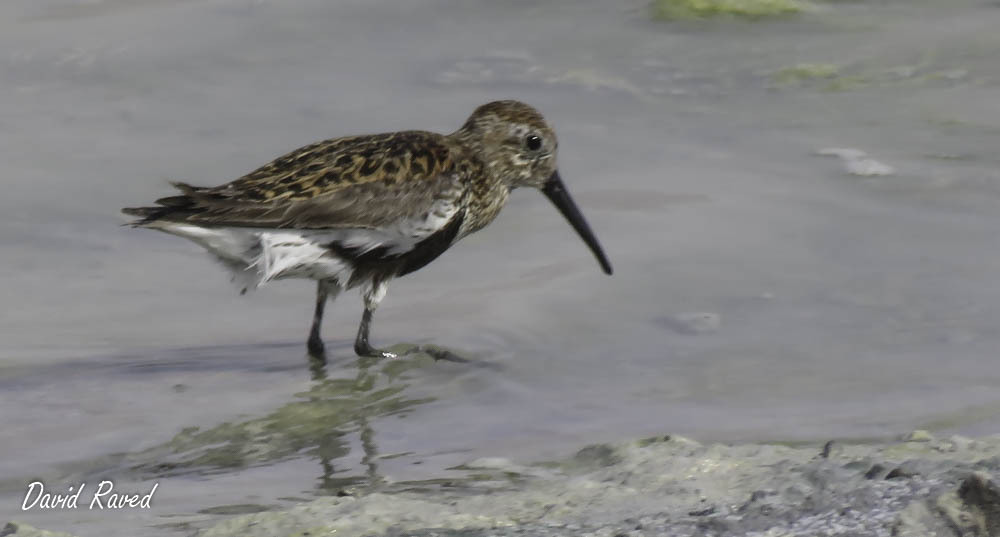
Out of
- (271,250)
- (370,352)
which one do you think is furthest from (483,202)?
(271,250)

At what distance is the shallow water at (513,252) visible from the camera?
6266mm

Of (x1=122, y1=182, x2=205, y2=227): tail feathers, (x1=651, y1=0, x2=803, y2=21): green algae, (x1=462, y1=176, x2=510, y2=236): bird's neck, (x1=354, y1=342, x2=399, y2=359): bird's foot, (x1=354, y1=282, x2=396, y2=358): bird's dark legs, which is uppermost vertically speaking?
(x1=651, y1=0, x2=803, y2=21): green algae

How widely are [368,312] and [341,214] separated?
61 cm

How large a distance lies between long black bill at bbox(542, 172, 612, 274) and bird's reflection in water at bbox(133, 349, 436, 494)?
1333 millimetres

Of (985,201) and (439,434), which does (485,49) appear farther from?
(439,434)

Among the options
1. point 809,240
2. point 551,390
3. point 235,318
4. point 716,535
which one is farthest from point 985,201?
point 716,535

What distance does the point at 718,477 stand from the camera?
472cm

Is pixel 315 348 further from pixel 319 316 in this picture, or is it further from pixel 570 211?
pixel 570 211

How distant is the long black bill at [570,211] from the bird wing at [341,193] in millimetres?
891

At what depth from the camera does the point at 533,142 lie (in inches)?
329

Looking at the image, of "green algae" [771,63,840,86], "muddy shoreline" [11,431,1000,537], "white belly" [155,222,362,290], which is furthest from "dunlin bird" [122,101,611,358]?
"green algae" [771,63,840,86]

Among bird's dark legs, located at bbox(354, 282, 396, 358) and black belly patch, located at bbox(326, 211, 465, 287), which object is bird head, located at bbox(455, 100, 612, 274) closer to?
black belly patch, located at bbox(326, 211, 465, 287)

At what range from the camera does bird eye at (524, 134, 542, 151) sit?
27.3 feet

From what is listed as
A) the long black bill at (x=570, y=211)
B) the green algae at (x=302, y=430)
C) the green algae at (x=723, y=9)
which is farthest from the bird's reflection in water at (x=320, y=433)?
the green algae at (x=723, y=9)
